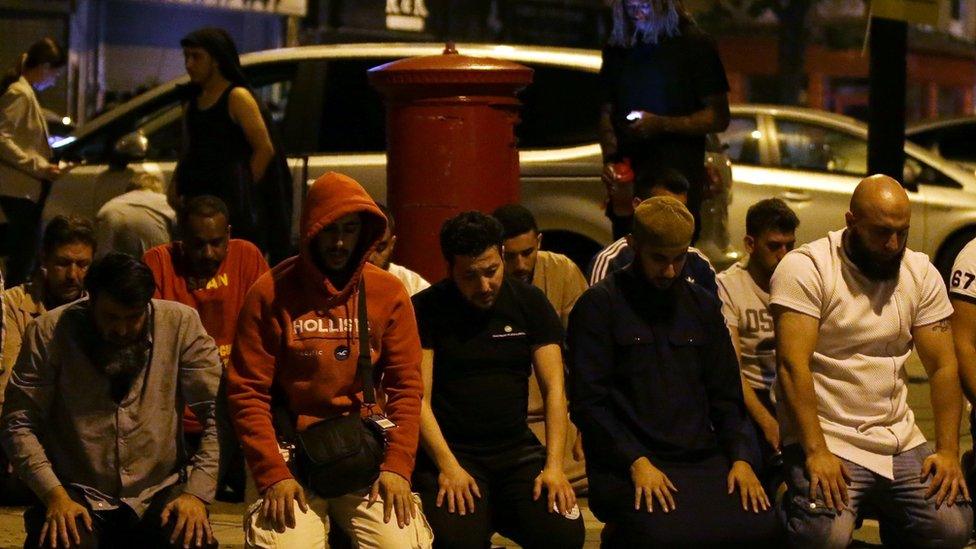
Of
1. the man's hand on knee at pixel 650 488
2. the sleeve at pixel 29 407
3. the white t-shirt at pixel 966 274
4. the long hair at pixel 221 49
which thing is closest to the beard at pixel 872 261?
the white t-shirt at pixel 966 274

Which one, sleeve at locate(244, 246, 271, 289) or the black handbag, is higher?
sleeve at locate(244, 246, 271, 289)

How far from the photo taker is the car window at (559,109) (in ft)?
32.4

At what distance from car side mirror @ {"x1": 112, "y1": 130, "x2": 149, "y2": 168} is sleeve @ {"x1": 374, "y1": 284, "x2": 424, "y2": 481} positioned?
4364 mm

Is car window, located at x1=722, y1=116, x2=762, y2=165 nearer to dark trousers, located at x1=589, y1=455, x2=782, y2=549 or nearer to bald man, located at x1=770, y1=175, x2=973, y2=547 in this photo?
bald man, located at x1=770, y1=175, x2=973, y2=547

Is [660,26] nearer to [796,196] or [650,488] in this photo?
[650,488]

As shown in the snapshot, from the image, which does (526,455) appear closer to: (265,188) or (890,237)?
(890,237)

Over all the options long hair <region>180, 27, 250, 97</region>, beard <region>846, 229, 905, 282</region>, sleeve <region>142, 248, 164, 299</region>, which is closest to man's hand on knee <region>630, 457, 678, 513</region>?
beard <region>846, 229, 905, 282</region>

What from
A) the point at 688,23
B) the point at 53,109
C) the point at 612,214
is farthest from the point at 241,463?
the point at 53,109

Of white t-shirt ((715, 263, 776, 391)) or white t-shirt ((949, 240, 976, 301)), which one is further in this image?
white t-shirt ((715, 263, 776, 391))

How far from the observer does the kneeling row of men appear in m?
5.39

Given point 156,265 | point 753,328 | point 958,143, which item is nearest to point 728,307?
point 753,328

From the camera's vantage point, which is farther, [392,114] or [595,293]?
[392,114]

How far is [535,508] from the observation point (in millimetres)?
5691

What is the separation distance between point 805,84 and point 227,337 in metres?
24.9
